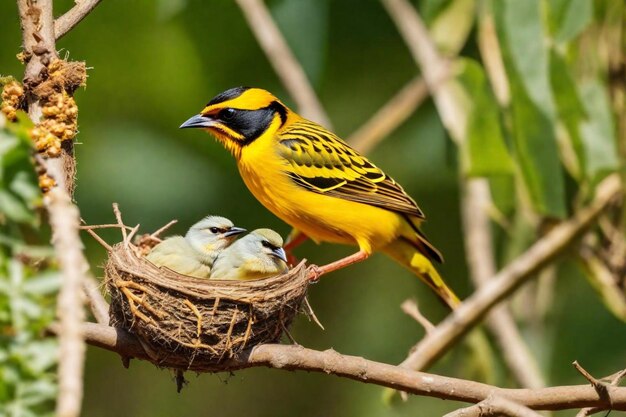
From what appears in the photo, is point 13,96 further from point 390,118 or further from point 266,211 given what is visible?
point 266,211

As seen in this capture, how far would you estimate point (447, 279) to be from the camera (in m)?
9.03

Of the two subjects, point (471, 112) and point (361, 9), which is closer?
point (471, 112)

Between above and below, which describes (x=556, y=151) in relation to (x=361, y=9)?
below

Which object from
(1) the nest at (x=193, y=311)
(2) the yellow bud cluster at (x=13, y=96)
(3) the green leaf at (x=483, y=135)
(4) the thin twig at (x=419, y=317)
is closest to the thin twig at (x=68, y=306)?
(2) the yellow bud cluster at (x=13, y=96)

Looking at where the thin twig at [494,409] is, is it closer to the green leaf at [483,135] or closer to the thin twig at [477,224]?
the green leaf at [483,135]

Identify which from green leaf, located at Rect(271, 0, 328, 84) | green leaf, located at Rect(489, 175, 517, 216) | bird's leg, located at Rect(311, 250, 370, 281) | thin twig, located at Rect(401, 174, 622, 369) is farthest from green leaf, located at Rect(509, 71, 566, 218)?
green leaf, located at Rect(271, 0, 328, 84)

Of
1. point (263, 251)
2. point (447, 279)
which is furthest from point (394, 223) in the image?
point (447, 279)

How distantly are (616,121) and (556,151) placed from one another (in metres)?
1.97

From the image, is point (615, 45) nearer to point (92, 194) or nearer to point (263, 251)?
point (263, 251)

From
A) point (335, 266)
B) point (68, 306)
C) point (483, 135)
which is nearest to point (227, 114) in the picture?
point (335, 266)

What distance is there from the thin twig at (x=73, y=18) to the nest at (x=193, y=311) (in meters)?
0.93

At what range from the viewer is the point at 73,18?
4035mm

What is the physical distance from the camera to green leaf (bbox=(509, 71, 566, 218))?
5.50 meters

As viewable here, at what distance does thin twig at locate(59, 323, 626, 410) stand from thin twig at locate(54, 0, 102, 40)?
111 centimetres
